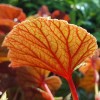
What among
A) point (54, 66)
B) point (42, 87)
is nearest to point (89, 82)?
point (42, 87)

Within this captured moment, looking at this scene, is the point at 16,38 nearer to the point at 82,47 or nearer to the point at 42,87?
the point at 82,47

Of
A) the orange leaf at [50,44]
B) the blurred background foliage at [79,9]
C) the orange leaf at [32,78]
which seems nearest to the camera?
the orange leaf at [50,44]

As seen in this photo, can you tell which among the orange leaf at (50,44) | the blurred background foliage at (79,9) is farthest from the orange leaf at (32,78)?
the blurred background foliage at (79,9)

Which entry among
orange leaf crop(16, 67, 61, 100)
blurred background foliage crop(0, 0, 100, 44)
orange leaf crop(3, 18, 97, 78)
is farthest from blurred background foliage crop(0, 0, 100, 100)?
orange leaf crop(3, 18, 97, 78)

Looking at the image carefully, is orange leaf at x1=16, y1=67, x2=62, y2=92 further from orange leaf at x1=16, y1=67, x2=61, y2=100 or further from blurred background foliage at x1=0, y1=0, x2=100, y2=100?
blurred background foliage at x1=0, y1=0, x2=100, y2=100

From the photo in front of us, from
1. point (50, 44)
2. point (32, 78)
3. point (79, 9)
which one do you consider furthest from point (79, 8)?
point (50, 44)

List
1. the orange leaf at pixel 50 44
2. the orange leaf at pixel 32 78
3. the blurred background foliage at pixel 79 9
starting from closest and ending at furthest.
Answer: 1. the orange leaf at pixel 50 44
2. the orange leaf at pixel 32 78
3. the blurred background foliage at pixel 79 9

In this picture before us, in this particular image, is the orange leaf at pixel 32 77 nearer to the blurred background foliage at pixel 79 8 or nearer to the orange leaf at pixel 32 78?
the orange leaf at pixel 32 78

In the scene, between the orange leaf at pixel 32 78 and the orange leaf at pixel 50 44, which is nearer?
the orange leaf at pixel 50 44
